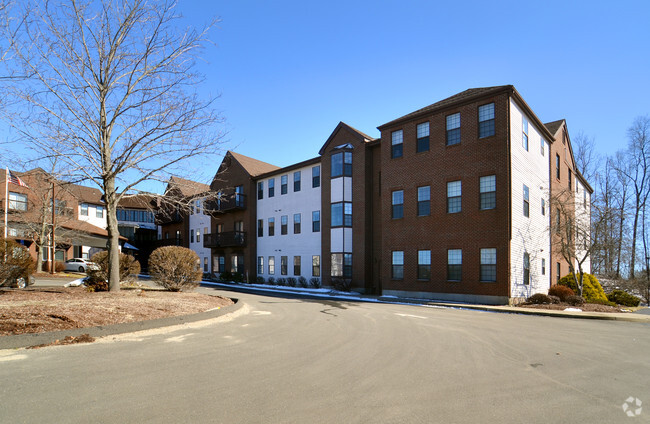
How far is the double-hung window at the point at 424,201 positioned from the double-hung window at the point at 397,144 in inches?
107

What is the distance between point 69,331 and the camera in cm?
845

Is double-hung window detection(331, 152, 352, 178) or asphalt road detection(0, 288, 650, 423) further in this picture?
double-hung window detection(331, 152, 352, 178)

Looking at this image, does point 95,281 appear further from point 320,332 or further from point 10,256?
point 320,332

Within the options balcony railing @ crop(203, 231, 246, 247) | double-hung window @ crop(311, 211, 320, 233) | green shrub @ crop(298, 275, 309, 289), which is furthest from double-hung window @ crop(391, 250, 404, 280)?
balcony railing @ crop(203, 231, 246, 247)

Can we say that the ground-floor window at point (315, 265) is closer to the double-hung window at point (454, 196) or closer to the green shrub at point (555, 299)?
the double-hung window at point (454, 196)

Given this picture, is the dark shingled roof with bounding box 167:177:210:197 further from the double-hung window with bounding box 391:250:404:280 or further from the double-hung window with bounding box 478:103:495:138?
the double-hung window with bounding box 478:103:495:138

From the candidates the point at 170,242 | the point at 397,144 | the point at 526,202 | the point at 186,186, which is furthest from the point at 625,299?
the point at 170,242

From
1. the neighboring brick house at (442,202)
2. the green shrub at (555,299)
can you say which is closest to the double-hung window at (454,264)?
the neighboring brick house at (442,202)

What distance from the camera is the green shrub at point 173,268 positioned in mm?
17172

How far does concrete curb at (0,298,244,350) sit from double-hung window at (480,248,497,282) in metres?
13.6

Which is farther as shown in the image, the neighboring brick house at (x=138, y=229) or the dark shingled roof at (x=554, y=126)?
the neighboring brick house at (x=138, y=229)

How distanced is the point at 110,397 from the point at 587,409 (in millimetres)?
5871

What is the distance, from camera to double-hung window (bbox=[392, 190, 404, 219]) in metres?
24.0

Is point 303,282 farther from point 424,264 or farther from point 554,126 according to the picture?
point 554,126
